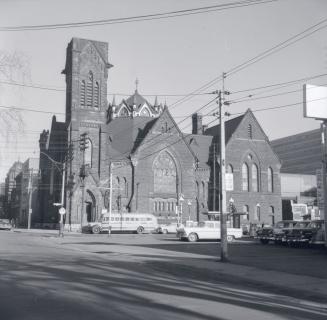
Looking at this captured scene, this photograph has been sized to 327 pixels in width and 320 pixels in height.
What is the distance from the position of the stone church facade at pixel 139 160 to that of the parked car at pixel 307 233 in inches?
1075

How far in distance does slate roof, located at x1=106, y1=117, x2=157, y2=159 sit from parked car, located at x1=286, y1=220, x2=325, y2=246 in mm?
35790

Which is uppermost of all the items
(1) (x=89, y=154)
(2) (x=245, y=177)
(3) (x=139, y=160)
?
(1) (x=89, y=154)

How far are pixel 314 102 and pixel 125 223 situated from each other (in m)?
29.4

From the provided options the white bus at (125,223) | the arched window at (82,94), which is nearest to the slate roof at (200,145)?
the arched window at (82,94)

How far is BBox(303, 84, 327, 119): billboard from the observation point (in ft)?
91.1

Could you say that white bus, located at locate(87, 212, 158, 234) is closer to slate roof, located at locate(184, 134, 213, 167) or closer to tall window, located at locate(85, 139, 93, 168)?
tall window, located at locate(85, 139, 93, 168)

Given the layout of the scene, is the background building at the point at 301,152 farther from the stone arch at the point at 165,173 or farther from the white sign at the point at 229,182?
the white sign at the point at 229,182

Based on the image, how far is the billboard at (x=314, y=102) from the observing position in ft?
91.1

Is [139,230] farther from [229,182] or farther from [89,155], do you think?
[229,182]

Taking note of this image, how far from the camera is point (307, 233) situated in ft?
103

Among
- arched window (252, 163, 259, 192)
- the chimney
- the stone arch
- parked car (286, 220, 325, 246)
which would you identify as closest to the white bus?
the stone arch

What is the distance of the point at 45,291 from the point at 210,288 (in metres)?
4.34

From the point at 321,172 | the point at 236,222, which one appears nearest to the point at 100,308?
the point at 321,172

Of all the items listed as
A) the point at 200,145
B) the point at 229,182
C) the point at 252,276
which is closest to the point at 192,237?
the point at 229,182
